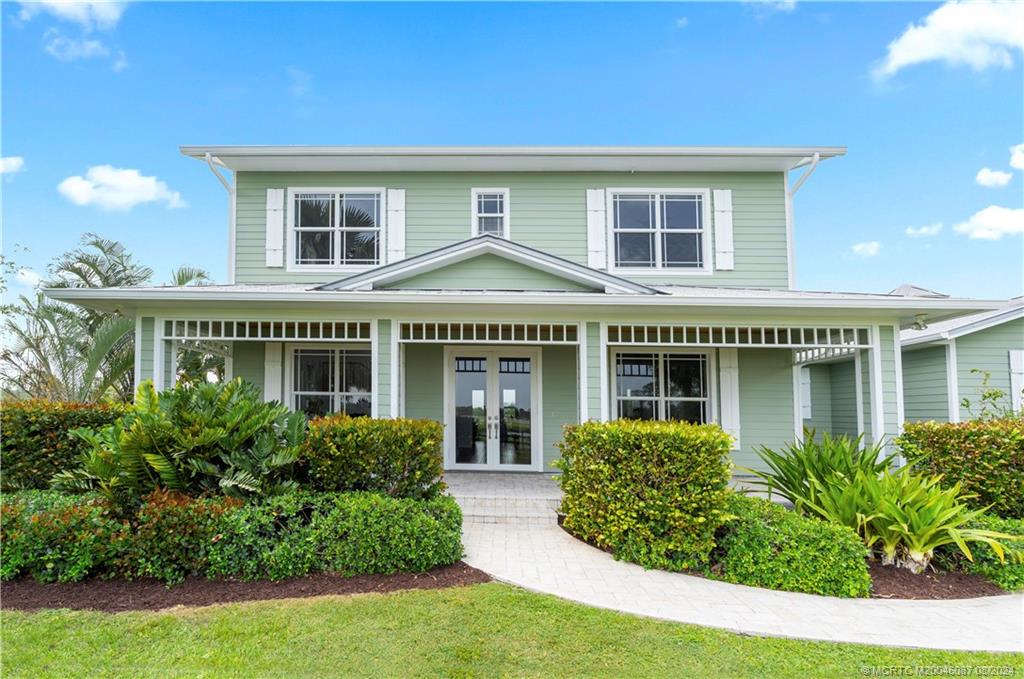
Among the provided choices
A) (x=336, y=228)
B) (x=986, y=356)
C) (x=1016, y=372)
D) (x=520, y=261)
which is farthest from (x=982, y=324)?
(x=336, y=228)

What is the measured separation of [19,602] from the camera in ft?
13.7

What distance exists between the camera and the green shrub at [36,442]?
19.9 ft

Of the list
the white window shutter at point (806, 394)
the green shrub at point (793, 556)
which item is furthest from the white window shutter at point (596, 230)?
the white window shutter at point (806, 394)

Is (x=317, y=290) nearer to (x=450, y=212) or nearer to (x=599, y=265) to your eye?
(x=450, y=212)

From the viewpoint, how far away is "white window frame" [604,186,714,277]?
33.7 ft

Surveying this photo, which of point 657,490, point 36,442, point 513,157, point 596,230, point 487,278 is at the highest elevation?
point 513,157

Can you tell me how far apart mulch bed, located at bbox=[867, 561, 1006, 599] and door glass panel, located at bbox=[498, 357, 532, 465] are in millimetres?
5829

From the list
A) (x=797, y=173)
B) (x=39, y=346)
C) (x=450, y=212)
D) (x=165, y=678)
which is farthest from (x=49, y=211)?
(x=797, y=173)

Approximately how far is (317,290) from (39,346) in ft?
27.7

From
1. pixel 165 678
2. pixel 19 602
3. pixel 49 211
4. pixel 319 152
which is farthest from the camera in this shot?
pixel 49 211

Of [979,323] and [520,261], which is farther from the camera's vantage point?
[979,323]

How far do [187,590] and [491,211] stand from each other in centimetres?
801

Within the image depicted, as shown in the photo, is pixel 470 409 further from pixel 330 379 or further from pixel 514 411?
pixel 330 379

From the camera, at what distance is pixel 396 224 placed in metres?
10.3
